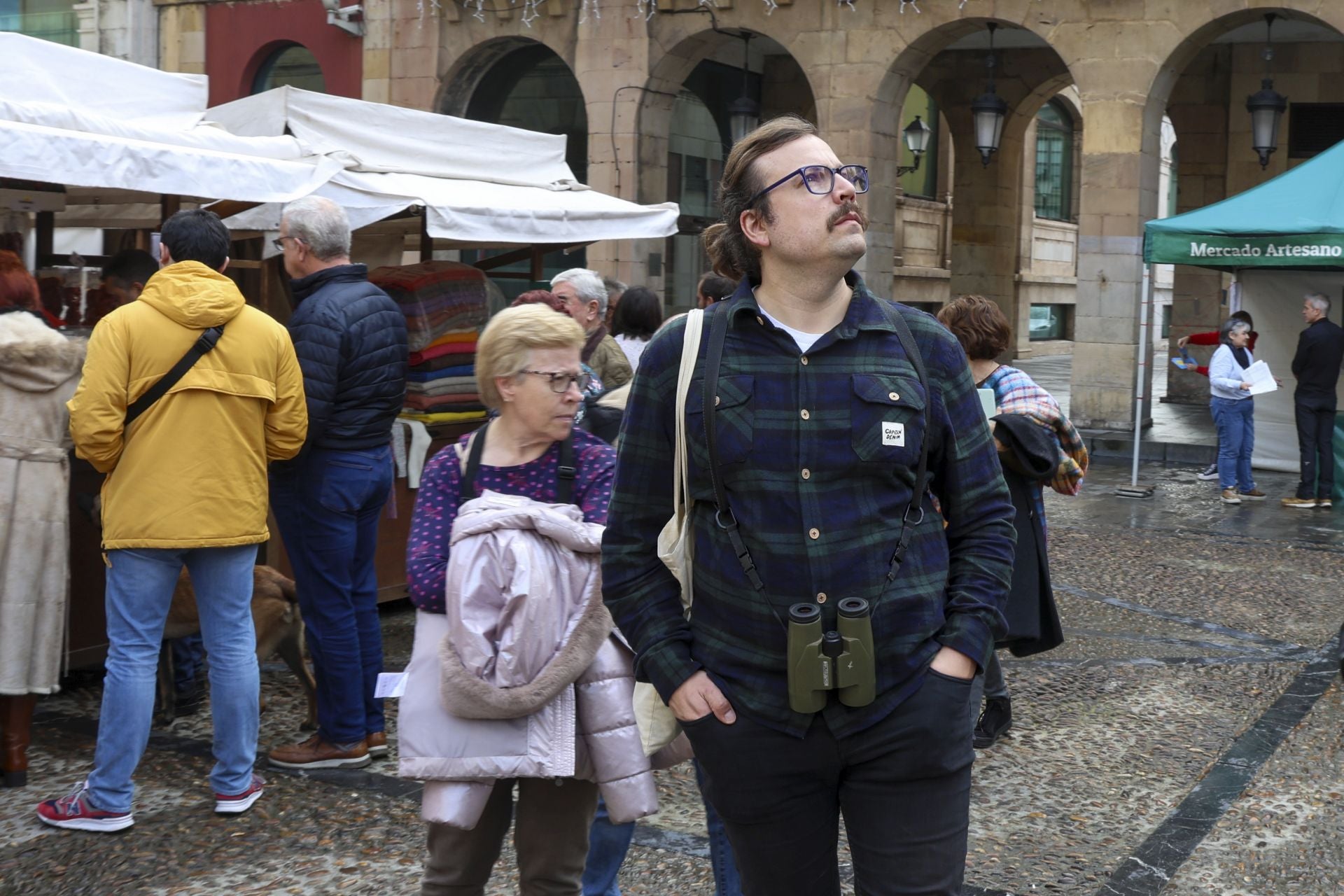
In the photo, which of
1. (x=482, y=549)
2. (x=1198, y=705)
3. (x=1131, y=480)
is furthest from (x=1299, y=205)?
(x=482, y=549)

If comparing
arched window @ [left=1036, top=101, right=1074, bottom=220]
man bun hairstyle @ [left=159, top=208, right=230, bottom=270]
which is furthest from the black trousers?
arched window @ [left=1036, top=101, right=1074, bottom=220]

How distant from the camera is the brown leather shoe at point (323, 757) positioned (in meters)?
5.21

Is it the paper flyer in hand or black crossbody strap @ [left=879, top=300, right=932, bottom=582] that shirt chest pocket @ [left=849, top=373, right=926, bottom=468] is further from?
the paper flyer in hand

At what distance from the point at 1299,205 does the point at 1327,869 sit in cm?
884

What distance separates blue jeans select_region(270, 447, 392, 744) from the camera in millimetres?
5117

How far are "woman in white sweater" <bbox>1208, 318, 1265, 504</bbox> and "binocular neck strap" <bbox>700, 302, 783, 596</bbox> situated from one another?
1136 centimetres

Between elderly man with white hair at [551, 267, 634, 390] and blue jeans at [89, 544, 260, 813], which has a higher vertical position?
elderly man with white hair at [551, 267, 634, 390]

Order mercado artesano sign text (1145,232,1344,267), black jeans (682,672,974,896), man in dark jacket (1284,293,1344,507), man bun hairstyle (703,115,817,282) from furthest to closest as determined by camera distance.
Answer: man in dark jacket (1284,293,1344,507), mercado artesano sign text (1145,232,1344,267), man bun hairstyle (703,115,817,282), black jeans (682,672,974,896)

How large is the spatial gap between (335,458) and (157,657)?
0.90m

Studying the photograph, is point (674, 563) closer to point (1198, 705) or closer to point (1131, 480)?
point (1198, 705)

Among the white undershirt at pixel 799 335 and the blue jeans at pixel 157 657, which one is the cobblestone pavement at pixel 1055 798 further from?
the white undershirt at pixel 799 335

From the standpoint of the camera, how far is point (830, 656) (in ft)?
7.84

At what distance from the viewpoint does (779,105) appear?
22.6 meters

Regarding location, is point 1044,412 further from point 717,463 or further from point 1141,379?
point 1141,379
